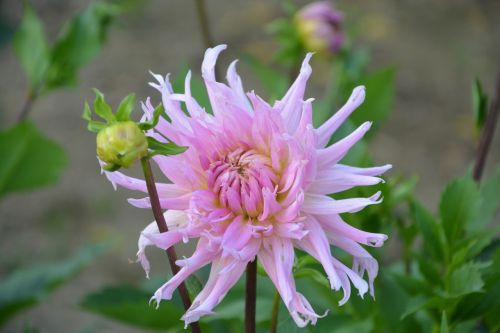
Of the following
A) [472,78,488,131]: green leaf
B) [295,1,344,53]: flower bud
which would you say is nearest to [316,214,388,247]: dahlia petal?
[472,78,488,131]: green leaf

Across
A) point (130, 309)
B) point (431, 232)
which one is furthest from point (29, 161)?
point (431, 232)

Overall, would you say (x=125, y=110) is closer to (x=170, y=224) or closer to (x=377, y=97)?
(x=170, y=224)

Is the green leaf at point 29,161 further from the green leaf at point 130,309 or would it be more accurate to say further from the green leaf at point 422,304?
the green leaf at point 422,304

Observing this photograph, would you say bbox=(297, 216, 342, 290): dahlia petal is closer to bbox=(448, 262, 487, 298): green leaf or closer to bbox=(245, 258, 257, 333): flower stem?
bbox=(245, 258, 257, 333): flower stem

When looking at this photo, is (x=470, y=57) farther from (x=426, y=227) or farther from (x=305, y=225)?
(x=305, y=225)

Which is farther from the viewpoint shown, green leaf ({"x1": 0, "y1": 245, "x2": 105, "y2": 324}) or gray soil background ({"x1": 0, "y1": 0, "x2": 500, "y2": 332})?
gray soil background ({"x1": 0, "y1": 0, "x2": 500, "y2": 332})

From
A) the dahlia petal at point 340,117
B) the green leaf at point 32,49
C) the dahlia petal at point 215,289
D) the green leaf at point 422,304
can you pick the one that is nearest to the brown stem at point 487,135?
the green leaf at point 422,304
